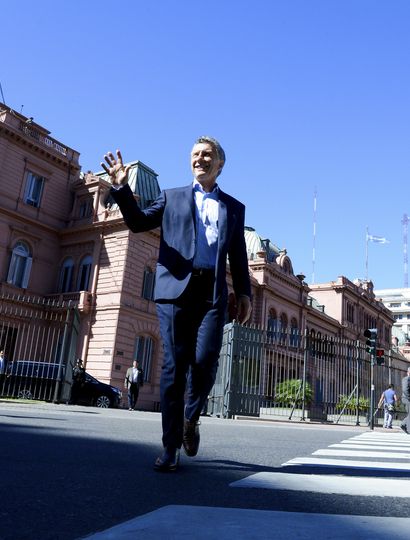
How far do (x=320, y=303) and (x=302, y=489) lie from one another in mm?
51212

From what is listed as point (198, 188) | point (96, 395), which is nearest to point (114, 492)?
point (198, 188)

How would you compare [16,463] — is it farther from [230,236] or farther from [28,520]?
[230,236]

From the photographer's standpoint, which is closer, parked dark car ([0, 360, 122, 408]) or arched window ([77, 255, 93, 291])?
parked dark car ([0, 360, 122, 408])

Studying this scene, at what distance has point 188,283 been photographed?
124 inches

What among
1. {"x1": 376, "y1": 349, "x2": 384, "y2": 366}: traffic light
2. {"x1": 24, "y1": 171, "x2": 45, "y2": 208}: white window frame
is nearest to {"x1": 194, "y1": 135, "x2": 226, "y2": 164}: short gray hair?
{"x1": 376, "y1": 349, "x2": 384, "y2": 366}: traffic light

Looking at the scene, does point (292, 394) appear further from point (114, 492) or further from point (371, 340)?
point (114, 492)

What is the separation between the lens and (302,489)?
235 cm

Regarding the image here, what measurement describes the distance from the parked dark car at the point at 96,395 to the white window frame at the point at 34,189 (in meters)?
12.5

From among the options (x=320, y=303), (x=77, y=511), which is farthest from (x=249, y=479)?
(x=320, y=303)

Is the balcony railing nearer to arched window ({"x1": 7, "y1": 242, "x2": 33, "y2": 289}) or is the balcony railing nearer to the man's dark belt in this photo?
arched window ({"x1": 7, "y1": 242, "x2": 33, "y2": 289})

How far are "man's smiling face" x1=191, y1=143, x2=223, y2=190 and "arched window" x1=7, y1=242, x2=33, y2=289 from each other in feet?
83.2

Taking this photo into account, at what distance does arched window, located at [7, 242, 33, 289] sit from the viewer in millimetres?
27108

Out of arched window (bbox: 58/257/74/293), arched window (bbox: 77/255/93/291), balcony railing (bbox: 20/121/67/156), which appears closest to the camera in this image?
balcony railing (bbox: 20/121/67/156)

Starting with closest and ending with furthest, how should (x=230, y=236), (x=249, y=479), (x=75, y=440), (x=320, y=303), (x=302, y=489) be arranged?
(x=302, y=489) → (x=249, y=479) → (x=230, y=236) → (x=75, y=440) → (x=320, y=303)
